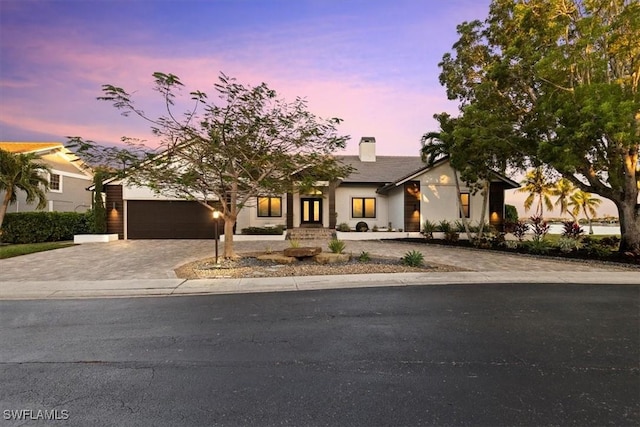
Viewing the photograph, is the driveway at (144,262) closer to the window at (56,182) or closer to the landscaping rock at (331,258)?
the landscaping rock at (331,258)

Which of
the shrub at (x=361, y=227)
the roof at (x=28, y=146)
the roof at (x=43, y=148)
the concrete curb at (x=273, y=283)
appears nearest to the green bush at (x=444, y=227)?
the shrub at (x=361, y=227)

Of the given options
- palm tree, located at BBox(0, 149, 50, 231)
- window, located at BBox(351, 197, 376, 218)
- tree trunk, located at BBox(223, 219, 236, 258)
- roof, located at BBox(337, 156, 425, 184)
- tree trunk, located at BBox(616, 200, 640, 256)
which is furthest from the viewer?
roof, located at BBox(337, 156, 425, 184)

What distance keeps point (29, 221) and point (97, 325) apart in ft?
64.9

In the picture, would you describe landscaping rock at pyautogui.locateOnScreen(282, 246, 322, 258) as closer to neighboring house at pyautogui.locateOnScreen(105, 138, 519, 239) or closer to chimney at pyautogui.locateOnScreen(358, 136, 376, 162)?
neighboring house at pyautogui.locateOnScreen(105, 138, 519, 239)

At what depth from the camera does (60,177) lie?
26.9 m

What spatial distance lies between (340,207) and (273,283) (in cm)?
1595

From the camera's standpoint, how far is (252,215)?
2431cm

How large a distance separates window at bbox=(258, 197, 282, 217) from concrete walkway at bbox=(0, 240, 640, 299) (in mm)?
9761

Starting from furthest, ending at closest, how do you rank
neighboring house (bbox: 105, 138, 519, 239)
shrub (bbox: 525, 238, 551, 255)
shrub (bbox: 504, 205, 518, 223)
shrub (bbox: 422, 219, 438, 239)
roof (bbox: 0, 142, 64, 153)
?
shrub (bbox: 504, 205, 518, 223)
roof (bbox: 0, 142, 64, 153)
neighboring house (bbox: 105, 138, 519, 239)
shrub (bbox: 422, 219, 438, 239)
shrub (bbox: 525, 238, 551, 255)

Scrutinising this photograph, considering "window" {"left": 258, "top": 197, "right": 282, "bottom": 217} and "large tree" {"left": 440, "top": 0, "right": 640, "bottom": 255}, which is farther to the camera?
"window" {"left": 258, "top": 197, "right": 282, "bottom": 217}

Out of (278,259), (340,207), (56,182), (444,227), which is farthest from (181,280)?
(56,182)

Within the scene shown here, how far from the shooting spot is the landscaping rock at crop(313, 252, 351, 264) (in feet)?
40.6

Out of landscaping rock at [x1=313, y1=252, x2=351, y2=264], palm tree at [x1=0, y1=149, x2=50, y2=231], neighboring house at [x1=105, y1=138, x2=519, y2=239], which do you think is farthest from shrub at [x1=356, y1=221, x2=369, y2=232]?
palm tree at [x1=0, y1=149, x2=50, y2=231]

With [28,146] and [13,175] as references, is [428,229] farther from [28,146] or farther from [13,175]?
[28,146]
